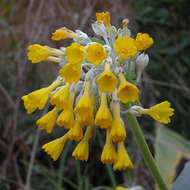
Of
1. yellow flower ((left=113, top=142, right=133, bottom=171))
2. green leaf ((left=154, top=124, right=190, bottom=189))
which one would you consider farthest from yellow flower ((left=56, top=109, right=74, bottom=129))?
green leaf ((left=154, top=124, right=190, bottom=189))

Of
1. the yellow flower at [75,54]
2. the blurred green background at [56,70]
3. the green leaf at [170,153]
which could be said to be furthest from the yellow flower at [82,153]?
the blurred green background at [56,70]

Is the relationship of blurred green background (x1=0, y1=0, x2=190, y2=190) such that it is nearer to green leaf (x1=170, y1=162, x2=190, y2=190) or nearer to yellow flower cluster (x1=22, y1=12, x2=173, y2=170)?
green leaf (x1=170, y1=162, x2=190, y2=190)

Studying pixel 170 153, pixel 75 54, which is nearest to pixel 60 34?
pixel 75 54

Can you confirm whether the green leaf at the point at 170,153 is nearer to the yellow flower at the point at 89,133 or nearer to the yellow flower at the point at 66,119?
the yellow flower at the point at 89,133

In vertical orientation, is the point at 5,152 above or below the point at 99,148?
above

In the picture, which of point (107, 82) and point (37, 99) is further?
point (37, 99)

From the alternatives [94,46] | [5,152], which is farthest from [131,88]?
[5,152]

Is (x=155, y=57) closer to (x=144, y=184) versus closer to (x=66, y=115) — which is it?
(x=144, y=184)

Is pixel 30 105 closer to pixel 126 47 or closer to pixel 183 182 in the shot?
pixel 126 47
